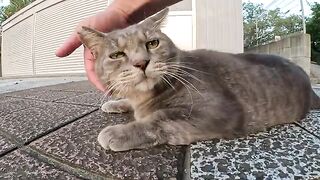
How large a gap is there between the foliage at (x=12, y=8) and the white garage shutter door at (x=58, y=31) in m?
11.6

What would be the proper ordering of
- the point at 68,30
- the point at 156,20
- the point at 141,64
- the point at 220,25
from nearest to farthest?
the point at 141,64 < the point at 156,20 < the point at 220,25 < the point at 68,30

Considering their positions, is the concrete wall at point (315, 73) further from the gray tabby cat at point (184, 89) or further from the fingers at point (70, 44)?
the fingers at point (70, 44)

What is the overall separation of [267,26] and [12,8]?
18973 mm

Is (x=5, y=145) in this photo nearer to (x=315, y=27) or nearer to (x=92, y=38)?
(x=92, y=38)

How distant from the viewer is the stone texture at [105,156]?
3.12ft

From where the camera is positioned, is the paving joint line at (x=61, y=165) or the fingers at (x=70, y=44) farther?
the fingers at (x=70, y=44)

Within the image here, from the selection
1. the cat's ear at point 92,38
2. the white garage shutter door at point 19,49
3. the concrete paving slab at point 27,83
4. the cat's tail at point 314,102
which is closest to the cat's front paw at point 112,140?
the cat's ear at point 92,38

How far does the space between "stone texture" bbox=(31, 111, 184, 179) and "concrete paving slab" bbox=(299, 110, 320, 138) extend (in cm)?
57

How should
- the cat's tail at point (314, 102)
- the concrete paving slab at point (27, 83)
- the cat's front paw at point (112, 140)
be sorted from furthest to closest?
1. the concrete paving slab at point (27, 83)
2. the cat's tail at point (314, 102)
3. the cat's front paw at point (112, 140)

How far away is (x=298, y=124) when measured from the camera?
Answer: 58.9 inches

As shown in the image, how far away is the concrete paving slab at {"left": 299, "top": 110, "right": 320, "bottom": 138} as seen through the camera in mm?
1359

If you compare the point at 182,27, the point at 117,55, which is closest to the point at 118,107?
the point at 117,55

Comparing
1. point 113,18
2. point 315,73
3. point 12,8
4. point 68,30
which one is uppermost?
point 12,8

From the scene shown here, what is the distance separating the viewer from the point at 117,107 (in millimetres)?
1761
